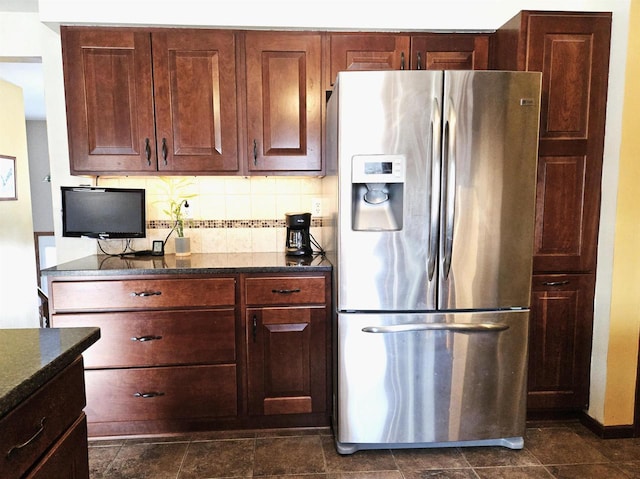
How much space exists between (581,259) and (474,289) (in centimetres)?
73

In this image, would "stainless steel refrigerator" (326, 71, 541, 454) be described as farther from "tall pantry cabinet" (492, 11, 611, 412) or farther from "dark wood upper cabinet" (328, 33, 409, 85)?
"dark wood upper cabinet" (328, 33, 409, 85)

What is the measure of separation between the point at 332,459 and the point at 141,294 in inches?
49.6

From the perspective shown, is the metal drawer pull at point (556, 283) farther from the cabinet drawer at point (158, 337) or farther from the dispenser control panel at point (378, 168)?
the cabinet drawer at point (158, 337)

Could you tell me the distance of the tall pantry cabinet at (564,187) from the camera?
83.8 inches

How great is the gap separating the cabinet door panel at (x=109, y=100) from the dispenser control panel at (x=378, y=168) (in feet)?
3.97

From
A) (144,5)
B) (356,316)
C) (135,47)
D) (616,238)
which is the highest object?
(144,5)

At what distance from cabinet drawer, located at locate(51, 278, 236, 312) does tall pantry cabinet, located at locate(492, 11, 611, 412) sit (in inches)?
66.5

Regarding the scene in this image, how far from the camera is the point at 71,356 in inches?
40.3

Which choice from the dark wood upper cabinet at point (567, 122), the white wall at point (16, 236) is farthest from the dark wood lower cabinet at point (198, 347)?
the white wall at point (16, 236)

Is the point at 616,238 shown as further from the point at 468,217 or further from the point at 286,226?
the point at 286,226

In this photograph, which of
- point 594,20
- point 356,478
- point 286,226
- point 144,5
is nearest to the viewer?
point 356,478

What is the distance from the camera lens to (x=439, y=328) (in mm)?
1974

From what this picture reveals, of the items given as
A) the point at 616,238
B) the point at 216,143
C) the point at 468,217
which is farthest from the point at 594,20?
the point at 216,143

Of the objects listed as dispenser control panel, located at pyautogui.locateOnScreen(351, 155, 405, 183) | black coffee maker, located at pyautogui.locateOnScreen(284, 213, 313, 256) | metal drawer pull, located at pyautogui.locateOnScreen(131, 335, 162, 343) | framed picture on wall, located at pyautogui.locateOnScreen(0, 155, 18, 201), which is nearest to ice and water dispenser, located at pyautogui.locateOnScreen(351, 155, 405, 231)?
dispenser control panel, located at pyautogui.locateOnScreen(351, 155, 405, 183)
